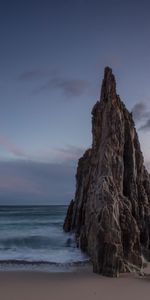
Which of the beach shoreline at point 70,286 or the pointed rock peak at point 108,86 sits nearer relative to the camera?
the beach shoreline at point 70,286

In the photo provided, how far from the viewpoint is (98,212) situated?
→ 1934 cm

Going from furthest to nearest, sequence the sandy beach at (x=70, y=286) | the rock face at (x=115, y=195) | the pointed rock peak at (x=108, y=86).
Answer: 1. the pointed rock peak at (x=108, y=86)
2. the rock face at (x=115, y=195)
3. the sandy beach at (x=70, y=286)

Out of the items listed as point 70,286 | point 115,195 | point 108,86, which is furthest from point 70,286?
point 108,86

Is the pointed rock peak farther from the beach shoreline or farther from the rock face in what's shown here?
the beach shoreline

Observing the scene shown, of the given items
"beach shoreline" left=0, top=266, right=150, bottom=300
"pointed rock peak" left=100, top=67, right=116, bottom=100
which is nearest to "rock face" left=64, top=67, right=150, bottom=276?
"pointed rock peak" left=100, top=67, right=116, bottom=100

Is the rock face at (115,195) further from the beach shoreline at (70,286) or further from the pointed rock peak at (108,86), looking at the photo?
the beach shoreline at (70,286)

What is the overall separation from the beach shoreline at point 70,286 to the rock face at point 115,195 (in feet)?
3.23

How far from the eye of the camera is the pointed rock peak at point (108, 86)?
89.8 feet

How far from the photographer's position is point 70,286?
1650 centimetres

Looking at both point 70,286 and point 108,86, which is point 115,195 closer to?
point 70,286

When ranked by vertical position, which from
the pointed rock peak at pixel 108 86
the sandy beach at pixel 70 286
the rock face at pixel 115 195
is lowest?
the sandy beach at pixel 70 286

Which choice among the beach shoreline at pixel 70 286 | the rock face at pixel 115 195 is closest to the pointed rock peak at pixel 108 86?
the rock face at pixel 115 195

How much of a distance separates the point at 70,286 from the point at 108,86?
52.9ft

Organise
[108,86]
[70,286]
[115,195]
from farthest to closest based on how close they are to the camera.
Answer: [108,86] → [115,195] → [70,286]
